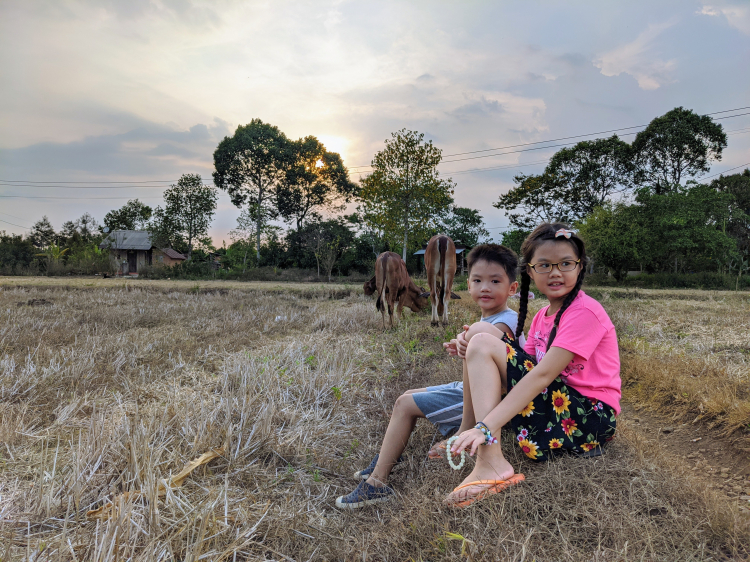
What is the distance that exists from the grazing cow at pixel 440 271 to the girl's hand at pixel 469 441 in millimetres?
5493

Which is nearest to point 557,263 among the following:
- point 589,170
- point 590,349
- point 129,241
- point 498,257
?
point 590,349

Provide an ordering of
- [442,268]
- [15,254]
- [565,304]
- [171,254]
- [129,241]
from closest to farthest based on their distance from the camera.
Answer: [565,304] < [442,268] < [15,254] < [129,241] < [171,254]

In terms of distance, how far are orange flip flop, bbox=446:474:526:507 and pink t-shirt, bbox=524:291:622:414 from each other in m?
0.54

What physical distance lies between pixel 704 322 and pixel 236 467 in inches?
311

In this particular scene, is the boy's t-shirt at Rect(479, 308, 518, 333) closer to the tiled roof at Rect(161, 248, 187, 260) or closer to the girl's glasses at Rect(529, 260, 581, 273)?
the girl's glasses at Rect(529, 260, 581, 273)

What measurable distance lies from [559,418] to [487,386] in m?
0.42

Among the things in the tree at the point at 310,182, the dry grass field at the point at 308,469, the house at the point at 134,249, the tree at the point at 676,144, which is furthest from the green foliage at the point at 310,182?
the dry grass field at the point at 308,469

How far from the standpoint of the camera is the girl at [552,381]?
1928mm

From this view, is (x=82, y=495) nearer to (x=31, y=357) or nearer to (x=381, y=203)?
(x=31, y=357)

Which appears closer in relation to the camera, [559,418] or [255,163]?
[559,418]

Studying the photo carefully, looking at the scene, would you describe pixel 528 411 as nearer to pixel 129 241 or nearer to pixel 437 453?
pixel 437 453

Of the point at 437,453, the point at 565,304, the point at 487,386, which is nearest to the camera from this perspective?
the point at 487,386

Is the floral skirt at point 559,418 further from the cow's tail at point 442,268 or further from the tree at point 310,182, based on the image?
the tree at point 310,182

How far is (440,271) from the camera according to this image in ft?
23.8
